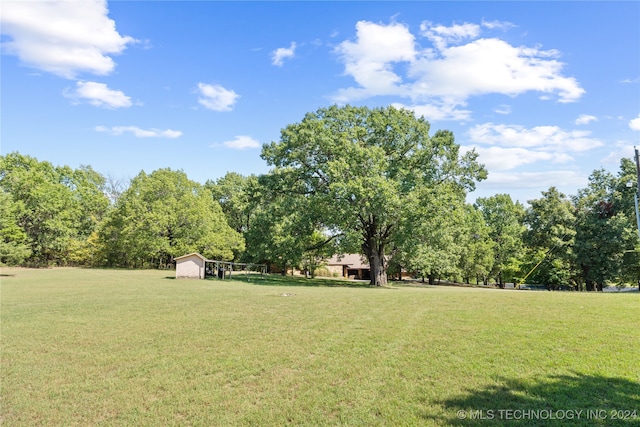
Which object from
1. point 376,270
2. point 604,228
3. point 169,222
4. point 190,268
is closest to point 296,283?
point 376,270

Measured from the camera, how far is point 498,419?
15.0ft

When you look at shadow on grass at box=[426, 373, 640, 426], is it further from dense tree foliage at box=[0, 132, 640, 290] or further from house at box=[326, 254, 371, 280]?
house at box=[326, 254, 371, 280]

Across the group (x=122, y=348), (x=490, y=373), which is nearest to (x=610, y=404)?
(x=490, y=373)

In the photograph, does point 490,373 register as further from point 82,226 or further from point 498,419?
point 82,226

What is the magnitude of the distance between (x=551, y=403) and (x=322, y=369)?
318 centimetres

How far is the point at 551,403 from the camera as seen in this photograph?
493 centimetres

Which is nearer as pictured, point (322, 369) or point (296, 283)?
point (322, 369)

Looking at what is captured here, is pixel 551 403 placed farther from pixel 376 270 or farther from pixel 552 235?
pixel 552 235

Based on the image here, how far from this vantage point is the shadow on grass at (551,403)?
4.54 meters

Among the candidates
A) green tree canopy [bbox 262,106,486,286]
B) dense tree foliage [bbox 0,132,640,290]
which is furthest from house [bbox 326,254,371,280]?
green tree canopy [bbox 262,106,486,286]

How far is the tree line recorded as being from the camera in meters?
26.5

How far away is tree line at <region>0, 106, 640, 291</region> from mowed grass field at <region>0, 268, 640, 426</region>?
1389 centimetres

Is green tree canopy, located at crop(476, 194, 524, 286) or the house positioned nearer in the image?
green tree canopy, located at crop(476, 194, 524, 286)

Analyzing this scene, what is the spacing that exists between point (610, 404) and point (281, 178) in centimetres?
2626
